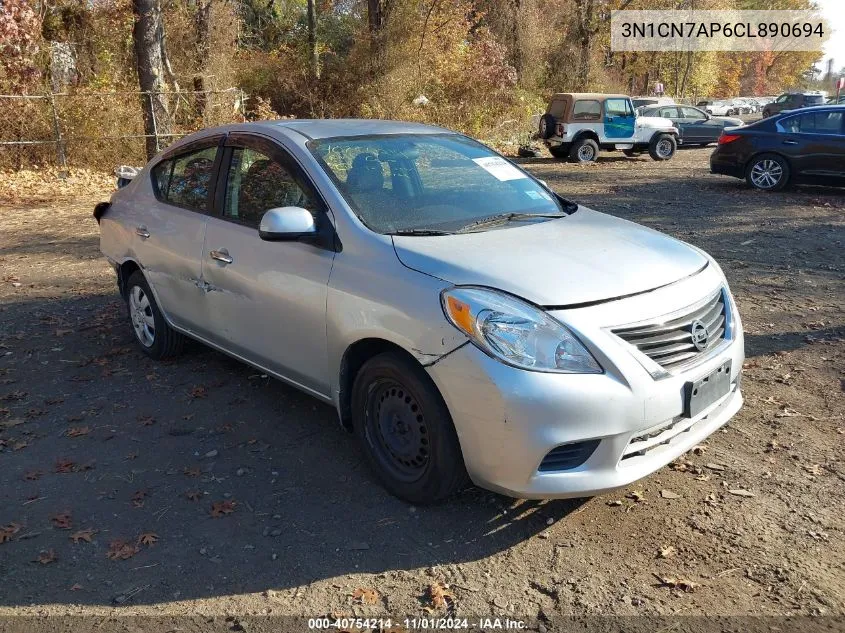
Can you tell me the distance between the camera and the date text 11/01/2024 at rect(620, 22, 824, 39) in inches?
1677

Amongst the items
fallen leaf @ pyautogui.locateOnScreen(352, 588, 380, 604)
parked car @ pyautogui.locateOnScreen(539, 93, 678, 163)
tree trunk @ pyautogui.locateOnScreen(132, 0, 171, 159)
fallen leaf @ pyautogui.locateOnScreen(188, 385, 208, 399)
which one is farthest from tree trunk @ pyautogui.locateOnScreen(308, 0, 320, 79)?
fallen leaf @ pyautogui.locateOnScreen(352, 588, 380, 604)

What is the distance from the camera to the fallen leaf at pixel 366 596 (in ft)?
9.73

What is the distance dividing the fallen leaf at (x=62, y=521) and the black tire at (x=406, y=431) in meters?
1.40

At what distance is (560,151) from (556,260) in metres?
18.1

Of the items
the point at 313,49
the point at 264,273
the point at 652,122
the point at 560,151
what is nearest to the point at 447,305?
the point at 264,273

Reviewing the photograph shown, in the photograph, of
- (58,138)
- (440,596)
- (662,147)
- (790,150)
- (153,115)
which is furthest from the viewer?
(662,147)

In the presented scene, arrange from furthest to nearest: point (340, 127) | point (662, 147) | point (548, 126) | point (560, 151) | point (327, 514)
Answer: point (662, 147), point (560, 151), point (548, 126), point (340, 127), point (327, 514)

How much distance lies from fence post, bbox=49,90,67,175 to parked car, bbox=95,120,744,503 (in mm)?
12572

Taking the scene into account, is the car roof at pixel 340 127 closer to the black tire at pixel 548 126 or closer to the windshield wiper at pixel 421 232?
the windshield wiper at pixel 421 232

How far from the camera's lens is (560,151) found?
20.8 m

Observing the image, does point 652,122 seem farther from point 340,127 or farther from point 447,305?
point 447,305

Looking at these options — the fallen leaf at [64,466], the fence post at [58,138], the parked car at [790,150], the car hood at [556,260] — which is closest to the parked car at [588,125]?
the parked car at [790,150]

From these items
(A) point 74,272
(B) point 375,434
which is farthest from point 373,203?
(A) point 74,272

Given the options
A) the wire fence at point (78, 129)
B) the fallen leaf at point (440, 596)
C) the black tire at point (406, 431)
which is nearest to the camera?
the fallen leaf at point (440, 596)
